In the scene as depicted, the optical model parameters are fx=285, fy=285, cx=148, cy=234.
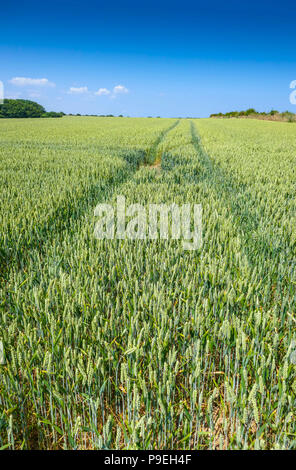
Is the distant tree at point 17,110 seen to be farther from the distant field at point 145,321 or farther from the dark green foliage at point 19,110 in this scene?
the distant field at point 145,321

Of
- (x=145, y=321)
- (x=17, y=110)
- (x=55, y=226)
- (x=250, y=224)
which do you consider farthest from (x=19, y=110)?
(x=145, y=321)

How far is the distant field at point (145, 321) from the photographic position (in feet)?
3.92

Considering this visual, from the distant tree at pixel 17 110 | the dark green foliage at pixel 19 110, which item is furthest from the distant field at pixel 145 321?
the dark green foliage at pixel 19 110

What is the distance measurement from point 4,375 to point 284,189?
4.67 meters

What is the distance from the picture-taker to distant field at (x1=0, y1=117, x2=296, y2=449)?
1194 millimetres

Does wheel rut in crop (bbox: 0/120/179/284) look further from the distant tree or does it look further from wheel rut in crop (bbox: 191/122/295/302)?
the distant tree

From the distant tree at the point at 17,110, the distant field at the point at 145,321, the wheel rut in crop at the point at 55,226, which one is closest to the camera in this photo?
the distant field at the point at 145,321

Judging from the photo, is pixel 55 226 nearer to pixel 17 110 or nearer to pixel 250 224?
pixel 250 224

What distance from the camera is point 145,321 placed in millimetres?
1630

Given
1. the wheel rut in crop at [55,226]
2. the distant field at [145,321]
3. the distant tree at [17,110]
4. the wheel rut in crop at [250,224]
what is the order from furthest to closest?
the distant tree at [17,110], the wheel rut in crop at [55,226], the wheel rut in crop at [250,224], the distant field at [145,321]

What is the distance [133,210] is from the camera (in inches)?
152

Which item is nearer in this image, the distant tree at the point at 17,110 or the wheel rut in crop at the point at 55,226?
the wheel rut in crop at the point at 55,226

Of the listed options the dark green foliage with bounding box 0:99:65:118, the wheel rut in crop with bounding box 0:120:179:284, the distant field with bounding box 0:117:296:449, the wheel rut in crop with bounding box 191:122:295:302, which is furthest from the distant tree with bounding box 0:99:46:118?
the wheel rut in crop with bounding box 191:122:295:302
